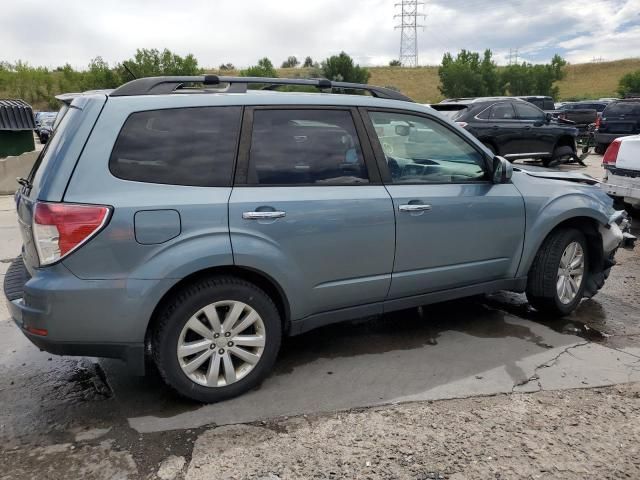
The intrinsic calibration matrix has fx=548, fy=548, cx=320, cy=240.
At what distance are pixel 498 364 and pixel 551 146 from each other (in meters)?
11.7

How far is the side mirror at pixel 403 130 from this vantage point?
399 centimetres

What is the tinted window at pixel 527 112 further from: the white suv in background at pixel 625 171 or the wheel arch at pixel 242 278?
the wheel arch at pixel 242 278

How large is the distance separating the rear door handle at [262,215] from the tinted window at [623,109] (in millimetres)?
15055

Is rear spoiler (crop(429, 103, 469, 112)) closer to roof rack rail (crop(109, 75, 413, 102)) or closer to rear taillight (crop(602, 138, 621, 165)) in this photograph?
rear taillight (crop(602, 138, 621, 165))

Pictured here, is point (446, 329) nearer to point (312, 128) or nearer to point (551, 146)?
point (312, 128)

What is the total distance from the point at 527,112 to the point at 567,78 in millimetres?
95641

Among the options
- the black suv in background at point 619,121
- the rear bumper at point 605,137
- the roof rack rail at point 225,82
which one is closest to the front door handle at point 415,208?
the roof rack rail at point 225,82

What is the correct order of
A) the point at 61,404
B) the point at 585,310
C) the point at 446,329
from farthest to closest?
the point at 585,310 → the point at 446,329 → the point at 61,404

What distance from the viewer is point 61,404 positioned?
3.24 m

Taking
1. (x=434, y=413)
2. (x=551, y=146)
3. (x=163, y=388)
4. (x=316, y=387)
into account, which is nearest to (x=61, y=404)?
(x=163, y=388)

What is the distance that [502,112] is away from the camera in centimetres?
1290

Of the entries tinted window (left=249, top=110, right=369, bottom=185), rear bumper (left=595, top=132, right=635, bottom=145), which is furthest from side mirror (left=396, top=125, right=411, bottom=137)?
rear bumper (left=595, top=132, right=635, bottom=145)

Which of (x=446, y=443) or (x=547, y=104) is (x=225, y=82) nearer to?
(x=446, y=443)

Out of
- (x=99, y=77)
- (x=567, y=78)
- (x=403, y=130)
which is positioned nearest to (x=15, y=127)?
(x=403, y=130)
